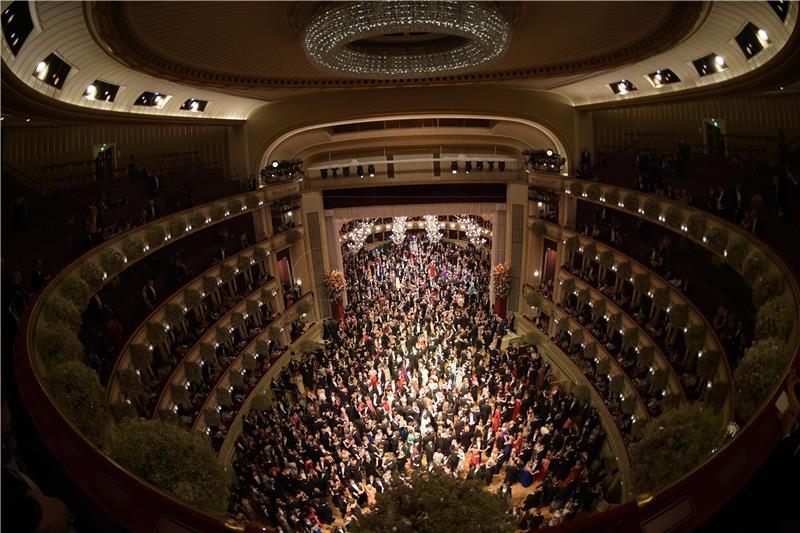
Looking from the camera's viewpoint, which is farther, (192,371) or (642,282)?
(642,282)

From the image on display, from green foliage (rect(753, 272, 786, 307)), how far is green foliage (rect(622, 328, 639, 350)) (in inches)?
284

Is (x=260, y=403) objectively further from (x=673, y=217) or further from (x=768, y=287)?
(x=768, y=287)

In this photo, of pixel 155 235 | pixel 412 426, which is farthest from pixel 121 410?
pixel 412 426

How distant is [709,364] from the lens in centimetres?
1155

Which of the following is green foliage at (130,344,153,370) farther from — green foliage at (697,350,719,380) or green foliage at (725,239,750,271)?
green foliage at (725,239,750,271)

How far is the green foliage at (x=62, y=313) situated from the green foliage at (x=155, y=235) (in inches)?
234

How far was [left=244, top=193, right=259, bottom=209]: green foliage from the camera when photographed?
22.3 meters

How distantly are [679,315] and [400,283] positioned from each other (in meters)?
18.3

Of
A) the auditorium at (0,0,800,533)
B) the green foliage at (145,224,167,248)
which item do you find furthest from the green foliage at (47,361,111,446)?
the green foliage at (145,224,167,248)

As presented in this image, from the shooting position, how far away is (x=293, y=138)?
26.3 metres

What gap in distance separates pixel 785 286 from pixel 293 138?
21.5 meters

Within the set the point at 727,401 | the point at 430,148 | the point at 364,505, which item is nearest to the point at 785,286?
the point at 727,401

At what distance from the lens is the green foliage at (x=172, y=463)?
635 centimetres

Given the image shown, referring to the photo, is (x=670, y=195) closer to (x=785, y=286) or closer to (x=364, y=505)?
(x=785, y=286)
